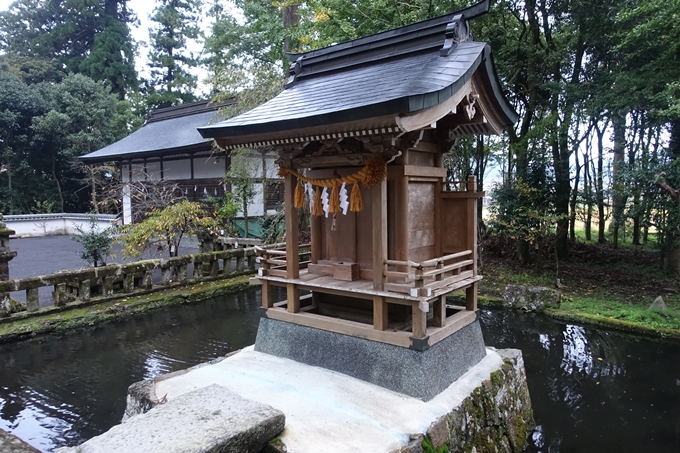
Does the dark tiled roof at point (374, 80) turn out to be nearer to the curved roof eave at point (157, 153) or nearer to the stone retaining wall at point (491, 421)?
the stone retaining wall at point (491, 421)

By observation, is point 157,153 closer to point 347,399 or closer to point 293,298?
point 293,298

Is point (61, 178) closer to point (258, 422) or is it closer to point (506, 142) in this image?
point (506, 142)

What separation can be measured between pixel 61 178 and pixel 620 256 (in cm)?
2859

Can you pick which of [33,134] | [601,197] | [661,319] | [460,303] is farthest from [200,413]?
[33,134]

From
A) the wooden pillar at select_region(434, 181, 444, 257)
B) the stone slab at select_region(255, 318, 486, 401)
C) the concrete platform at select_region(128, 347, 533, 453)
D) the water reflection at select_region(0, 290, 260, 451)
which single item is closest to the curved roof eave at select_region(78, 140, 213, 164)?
the water reflection at select_region(0, 290, 260, 451)

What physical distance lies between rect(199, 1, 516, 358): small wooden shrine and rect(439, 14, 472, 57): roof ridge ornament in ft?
0.05

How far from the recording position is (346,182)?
5.10 m

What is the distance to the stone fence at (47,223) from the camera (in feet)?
70.7

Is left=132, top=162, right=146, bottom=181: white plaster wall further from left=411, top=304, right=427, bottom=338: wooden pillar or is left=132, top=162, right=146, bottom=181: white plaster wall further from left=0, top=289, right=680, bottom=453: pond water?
left=411, top=304, right=427, bottom=338: wooden pillar

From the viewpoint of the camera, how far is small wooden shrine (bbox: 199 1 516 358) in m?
4.59

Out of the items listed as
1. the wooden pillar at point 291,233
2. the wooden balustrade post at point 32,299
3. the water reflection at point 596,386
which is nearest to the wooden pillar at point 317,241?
the wooden pillar at point 291,233

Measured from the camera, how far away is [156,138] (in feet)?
67.2

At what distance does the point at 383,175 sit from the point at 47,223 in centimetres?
2441

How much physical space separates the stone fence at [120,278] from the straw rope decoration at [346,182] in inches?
242
